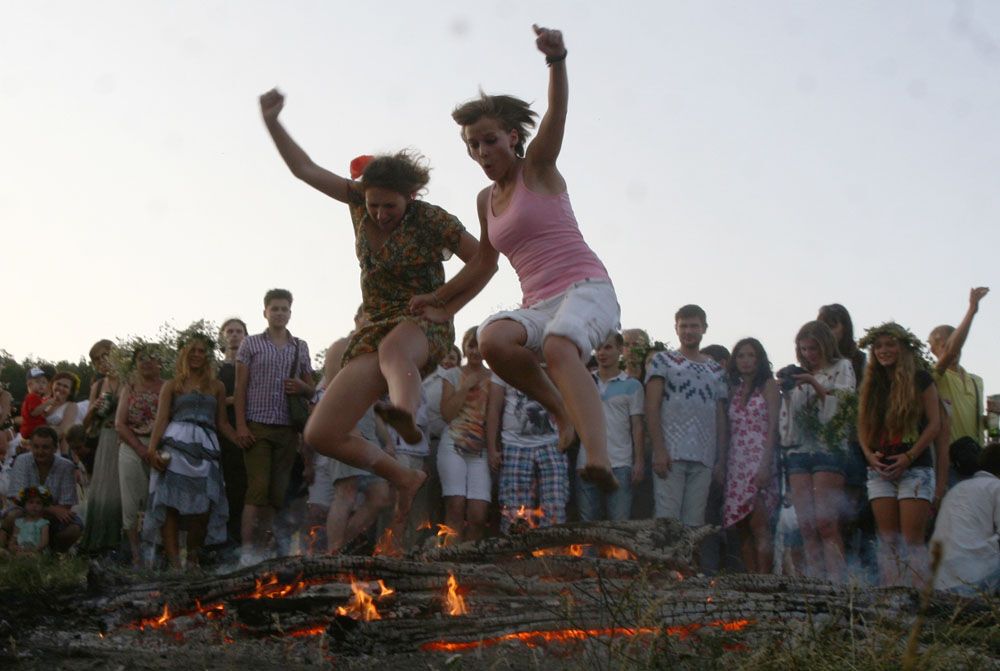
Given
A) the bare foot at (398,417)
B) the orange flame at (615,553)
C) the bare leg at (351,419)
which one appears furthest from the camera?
the bare leg at (351,419)

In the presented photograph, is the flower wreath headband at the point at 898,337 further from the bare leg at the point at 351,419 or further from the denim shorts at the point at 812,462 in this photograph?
the bare leg at the point at 351,419

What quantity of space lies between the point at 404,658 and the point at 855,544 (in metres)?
4.45

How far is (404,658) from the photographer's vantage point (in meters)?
4.70

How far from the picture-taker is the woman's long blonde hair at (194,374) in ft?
31.3

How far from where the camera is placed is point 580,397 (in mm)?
5922

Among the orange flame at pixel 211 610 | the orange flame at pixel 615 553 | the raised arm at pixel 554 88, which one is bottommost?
the orange flame at pixel 211 610

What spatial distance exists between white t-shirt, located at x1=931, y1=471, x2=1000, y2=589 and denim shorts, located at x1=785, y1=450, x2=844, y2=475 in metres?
0.85

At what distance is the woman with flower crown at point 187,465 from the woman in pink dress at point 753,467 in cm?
374

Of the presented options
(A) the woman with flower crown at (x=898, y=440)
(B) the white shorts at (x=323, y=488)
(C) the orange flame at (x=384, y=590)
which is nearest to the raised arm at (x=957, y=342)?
(A) the woman with flower crown at (x=898, y=440)

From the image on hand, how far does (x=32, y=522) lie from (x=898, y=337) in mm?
6855

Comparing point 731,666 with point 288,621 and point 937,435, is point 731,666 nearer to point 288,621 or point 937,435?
point 288,621

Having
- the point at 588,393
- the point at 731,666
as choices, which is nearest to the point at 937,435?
the point at 588,393

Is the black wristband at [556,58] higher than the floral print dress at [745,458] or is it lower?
higher

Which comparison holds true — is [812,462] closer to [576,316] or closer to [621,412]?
[621,412]
